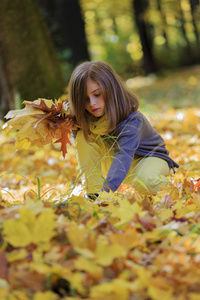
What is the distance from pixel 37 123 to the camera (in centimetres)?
213

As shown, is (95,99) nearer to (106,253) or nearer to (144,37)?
(106,253)

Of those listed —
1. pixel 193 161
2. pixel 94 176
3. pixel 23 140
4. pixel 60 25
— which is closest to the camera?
pixel 23 140

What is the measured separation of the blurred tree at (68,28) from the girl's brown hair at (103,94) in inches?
302

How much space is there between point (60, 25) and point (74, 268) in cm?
1104

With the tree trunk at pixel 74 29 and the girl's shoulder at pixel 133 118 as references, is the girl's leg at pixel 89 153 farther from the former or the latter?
the tree trunk at pixel 74 29

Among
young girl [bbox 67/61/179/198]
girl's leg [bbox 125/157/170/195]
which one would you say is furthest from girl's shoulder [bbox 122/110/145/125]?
girl's leg [bbox 125/157/170/195]

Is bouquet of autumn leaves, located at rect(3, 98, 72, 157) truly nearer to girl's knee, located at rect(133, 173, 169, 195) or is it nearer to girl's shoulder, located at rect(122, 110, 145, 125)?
girl's shoulder, located at rect(122, 110, 145, 125)

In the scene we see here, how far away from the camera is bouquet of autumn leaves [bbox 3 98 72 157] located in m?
2.16

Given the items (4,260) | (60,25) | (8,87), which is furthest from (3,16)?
(60,25)

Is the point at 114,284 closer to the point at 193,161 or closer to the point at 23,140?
the point at 23,140

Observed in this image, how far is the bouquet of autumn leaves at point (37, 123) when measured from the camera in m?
2.16

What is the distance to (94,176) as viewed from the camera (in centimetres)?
242

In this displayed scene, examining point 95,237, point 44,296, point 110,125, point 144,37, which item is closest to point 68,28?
point 144,37

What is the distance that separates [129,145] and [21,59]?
351cm
